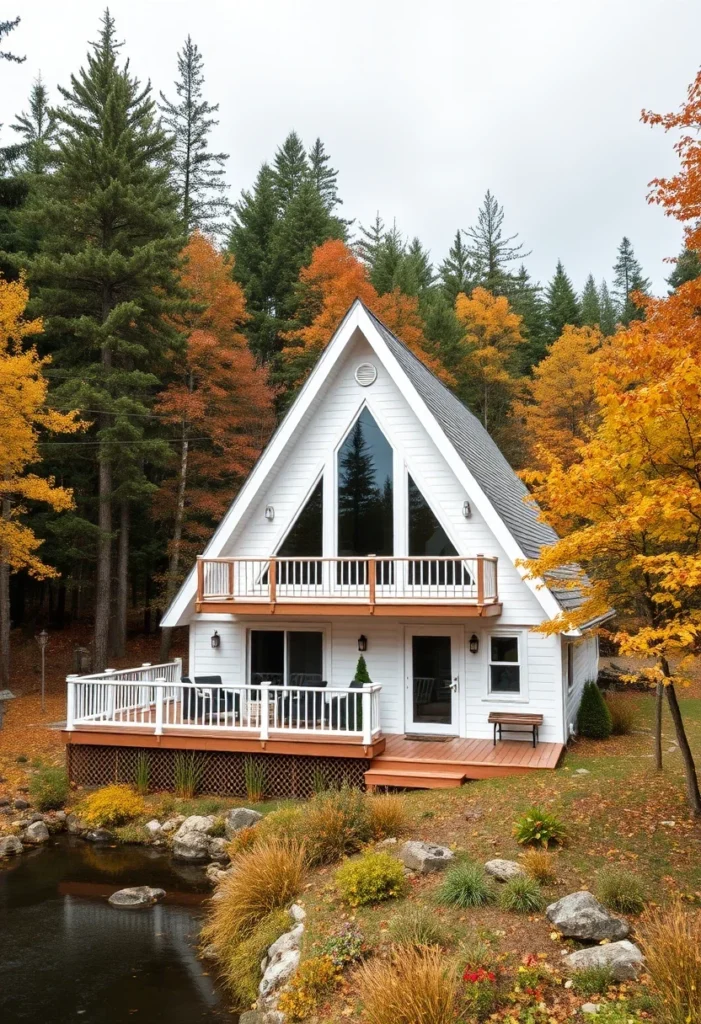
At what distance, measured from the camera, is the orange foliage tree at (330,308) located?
2772cm

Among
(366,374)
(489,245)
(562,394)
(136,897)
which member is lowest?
(136,897)

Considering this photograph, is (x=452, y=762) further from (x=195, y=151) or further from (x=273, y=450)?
(x=195, y=151)

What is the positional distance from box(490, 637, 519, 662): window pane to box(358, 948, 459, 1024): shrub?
811 cm

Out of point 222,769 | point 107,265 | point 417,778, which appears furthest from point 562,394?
point 222,769

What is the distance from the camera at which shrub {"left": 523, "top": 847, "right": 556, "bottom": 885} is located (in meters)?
7.07

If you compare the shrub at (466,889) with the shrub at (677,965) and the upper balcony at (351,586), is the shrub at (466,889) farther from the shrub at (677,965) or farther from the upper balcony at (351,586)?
the upper balcony at (351,586)

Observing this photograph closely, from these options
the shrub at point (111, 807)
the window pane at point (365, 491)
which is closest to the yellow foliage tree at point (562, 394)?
the window pane at point (365, 491)

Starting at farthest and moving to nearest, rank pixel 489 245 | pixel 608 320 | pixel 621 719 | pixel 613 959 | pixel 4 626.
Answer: pixel 608 320 → pixel 489 245 → pixel 4 626 → pixel 621 719 → pixel 613 959

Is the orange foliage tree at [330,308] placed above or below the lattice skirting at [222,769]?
above

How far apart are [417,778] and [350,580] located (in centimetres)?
375

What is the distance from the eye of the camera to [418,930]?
610cm

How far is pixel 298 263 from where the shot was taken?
33.3 m

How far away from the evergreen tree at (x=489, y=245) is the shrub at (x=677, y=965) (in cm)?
4895

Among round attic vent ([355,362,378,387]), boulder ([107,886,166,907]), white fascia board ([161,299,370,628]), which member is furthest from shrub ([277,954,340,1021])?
round attic vent ([355,362,378,387])
